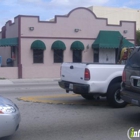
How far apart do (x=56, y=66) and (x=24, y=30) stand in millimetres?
3801

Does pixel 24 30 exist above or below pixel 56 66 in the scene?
above

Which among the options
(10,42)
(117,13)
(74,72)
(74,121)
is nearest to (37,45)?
(10,42)

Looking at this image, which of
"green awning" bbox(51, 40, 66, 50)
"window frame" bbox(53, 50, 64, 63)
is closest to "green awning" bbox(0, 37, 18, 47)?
"green awning" bbox(51, 40, 66, 50)

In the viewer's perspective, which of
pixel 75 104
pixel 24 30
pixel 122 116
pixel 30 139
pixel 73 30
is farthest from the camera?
pixel 73 30

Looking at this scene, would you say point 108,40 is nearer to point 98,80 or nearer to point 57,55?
point 57,55

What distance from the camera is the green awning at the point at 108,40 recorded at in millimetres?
27500

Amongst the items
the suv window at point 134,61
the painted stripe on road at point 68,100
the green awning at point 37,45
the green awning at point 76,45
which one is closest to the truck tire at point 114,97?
the painted stripe on road at point 68,100

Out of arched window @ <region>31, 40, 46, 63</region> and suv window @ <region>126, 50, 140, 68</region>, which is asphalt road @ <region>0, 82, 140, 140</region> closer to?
suv window @ <region>126, 50, 140, 68</region>

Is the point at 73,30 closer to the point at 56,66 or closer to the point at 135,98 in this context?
the point at 56,66

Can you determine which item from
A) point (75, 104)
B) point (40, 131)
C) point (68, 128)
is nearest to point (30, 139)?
point (40, 131)

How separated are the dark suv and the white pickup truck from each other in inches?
57.5

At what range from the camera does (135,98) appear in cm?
823

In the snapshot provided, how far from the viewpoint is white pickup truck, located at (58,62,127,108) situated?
10172 millimetres

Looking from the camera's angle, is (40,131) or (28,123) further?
(28,123)
